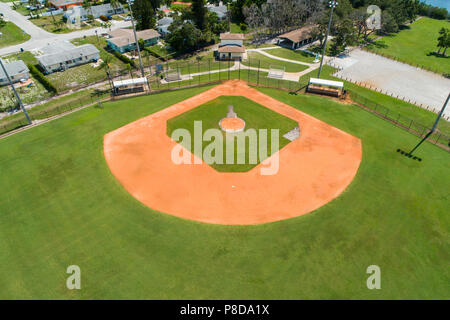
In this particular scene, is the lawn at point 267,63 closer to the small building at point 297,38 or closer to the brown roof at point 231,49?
the brown roof at point 231,49

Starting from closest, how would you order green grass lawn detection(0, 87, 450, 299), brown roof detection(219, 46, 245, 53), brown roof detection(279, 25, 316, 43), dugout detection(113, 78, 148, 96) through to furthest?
green grass lawn detection(0, 87, 450, 299) → dugout detection(113, 78, 148, 96) → brown roof detection(219, 46, 245, 53) → brown roof detection(279, 25, 316, 43)

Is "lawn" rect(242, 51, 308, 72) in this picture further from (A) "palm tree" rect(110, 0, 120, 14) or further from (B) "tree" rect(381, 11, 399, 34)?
(A) "palm tree" rect(110, 0, 120, 14)

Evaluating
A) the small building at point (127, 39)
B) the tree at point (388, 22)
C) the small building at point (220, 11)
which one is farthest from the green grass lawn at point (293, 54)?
the small building at point (127, 39)

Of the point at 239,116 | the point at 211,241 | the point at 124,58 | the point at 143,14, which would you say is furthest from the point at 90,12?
the point at 211,241

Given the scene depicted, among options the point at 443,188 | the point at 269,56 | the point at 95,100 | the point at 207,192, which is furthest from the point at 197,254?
the point at 269,56

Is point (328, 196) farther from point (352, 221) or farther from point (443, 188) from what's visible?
point (443, 188)

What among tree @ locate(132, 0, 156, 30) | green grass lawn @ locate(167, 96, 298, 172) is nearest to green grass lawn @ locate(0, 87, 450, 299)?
green grass lawn @ locate(167, 96, 298, 172)

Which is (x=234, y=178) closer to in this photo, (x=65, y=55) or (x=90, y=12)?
(x=65, y=55)
